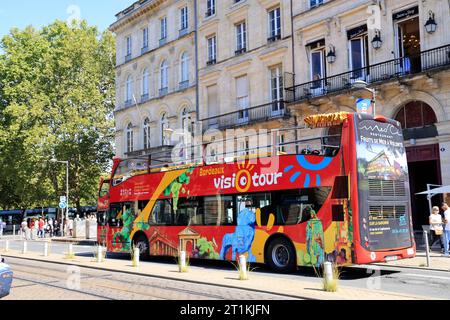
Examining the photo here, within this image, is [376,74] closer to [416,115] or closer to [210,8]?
[416,115]

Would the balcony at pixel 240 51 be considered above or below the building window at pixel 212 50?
below

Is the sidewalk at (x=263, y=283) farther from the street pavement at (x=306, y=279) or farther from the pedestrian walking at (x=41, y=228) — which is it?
the pedestrian walking at (x=41, y=228)

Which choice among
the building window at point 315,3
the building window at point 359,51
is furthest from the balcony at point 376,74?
the building window at point 315,3

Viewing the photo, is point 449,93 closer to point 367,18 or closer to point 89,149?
point 367,18

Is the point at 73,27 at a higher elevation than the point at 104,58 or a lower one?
higher

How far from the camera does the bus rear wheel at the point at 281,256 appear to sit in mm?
14094

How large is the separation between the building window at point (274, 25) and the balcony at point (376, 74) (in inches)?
151

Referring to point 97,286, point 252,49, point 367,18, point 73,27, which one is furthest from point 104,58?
point 97,286

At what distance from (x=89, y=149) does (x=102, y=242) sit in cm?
2820

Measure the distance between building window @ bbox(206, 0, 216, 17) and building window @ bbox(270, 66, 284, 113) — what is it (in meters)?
7.32

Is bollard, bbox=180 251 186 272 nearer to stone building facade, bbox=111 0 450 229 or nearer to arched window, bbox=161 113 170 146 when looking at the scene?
stone building facade, bbox=111 0 450 229

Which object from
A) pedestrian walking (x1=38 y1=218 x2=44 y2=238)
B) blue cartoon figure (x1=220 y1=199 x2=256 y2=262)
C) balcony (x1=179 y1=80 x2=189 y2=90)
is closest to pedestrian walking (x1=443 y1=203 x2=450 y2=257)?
blue cartoon figure (x1=220 y1=199 x2=256 y2=262)

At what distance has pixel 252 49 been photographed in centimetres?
3056
